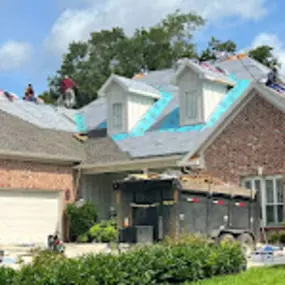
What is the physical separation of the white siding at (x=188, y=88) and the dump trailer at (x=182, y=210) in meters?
7.37

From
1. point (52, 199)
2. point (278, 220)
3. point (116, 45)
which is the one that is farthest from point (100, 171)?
point (116, 45)

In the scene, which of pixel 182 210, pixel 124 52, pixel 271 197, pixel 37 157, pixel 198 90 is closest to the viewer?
pixel 182 210

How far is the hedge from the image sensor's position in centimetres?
974

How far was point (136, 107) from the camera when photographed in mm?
28141

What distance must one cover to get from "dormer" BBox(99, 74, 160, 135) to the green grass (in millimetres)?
15951

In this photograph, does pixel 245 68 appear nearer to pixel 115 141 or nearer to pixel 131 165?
pixel 115 141

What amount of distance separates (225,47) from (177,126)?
71.6 feet

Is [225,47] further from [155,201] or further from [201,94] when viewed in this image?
[155,201]

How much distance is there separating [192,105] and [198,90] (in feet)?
2.15

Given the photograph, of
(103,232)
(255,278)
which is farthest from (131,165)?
(255,278)

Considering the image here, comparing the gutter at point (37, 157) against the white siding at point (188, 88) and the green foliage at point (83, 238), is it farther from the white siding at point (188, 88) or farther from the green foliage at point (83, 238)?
the white siding at point (188, 88)

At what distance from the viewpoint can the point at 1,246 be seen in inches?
874

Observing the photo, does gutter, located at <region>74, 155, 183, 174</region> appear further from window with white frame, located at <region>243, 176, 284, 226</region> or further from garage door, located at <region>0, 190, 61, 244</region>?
window with white frame, located at <region>243, 176, 284, 226</region>

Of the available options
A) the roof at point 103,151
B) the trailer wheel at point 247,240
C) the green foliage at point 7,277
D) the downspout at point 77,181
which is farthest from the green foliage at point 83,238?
the green foliage at point 7,277
